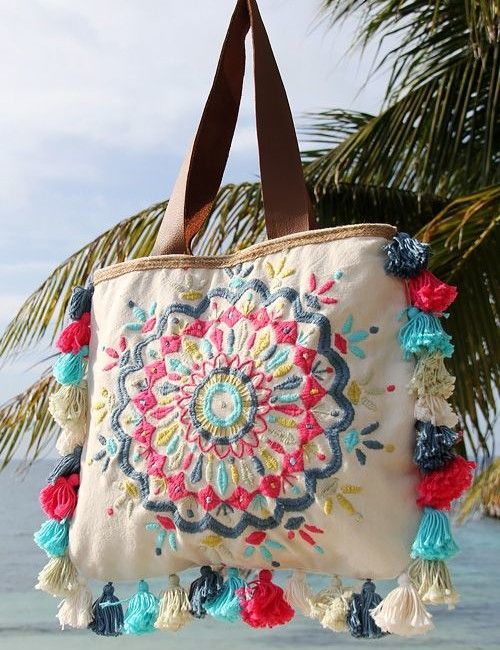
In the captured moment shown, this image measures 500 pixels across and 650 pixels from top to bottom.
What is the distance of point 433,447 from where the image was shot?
0.92m

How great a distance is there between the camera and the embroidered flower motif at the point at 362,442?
942 millimetres

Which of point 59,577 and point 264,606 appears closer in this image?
point 264,606

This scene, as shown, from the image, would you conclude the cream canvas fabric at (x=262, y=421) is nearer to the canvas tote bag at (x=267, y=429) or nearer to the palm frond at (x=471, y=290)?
the canvas tote bag at (x=267, y=429)

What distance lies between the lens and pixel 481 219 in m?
2.09

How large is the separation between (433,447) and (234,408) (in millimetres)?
206

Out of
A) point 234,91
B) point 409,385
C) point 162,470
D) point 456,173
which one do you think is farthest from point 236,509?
point 456,173

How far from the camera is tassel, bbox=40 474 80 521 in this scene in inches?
43.8

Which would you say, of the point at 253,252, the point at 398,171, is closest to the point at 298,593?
the point at 253,252

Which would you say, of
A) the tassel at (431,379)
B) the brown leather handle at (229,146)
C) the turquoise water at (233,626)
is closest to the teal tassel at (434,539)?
the tassel at (431,379)

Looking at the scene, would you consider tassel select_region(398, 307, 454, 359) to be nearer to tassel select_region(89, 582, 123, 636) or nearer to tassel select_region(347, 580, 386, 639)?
tassel select_region(347, 580, 386, 639)

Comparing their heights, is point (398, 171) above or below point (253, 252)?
above

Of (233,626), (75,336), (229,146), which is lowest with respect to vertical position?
(233,626)

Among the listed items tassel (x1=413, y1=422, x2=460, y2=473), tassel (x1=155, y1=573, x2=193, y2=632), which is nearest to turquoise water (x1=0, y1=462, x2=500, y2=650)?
tassel (x1=155, y1=573, x2=193, y2=632)

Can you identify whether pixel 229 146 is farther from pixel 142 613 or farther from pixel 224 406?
pixel 142 613
